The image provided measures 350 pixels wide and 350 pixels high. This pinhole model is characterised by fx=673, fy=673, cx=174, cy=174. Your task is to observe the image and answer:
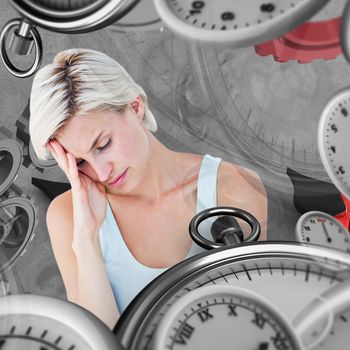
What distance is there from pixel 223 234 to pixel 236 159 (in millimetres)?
103

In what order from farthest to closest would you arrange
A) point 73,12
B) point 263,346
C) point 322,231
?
point 322,231, point 73,12, point 263,346

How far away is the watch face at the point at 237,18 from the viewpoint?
→ 60 cm

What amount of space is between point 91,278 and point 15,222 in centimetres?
11

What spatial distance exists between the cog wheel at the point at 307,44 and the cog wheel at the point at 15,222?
340 mm

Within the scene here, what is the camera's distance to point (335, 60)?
2.24 feet

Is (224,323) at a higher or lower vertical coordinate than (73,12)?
lower

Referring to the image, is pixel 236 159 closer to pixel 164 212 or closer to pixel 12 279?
pixel 164 212

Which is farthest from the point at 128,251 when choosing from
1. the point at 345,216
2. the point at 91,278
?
the point at 345,216

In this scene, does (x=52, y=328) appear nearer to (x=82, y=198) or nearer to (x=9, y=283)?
(x=9, y=283)

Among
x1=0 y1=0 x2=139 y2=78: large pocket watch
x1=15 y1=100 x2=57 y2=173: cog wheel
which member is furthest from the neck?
x1=0 y1=0 x2=139 y2=78: large pocket watch

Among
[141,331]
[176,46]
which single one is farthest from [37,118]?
Answer: [141,331]

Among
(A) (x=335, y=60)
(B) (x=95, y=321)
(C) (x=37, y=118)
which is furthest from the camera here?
(C) (x=37, y=118)

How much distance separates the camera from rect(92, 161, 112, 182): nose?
2.59 feet

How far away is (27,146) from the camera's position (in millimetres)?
813
